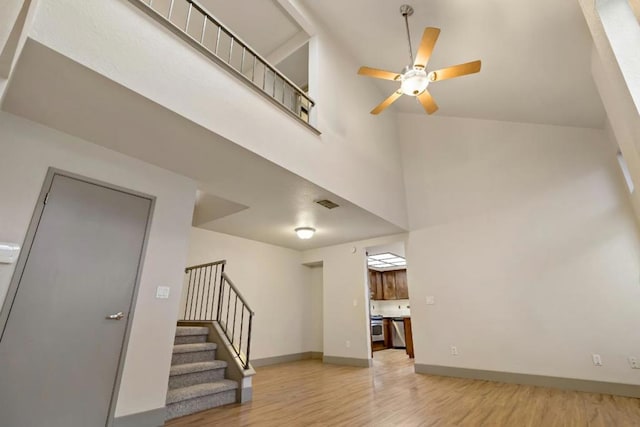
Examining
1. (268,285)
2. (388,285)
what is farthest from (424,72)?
(388,285)

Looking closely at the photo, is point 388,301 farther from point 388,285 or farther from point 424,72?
point 424,72

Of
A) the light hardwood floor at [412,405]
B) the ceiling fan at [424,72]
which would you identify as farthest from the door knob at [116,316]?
the ceiling fan at [424,72]

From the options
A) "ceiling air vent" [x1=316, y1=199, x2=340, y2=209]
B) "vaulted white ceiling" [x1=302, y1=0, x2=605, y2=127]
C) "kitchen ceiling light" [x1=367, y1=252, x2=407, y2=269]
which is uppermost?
"vaulted white ceiling" [x1=302, y1=0, x2=605, y2=127]

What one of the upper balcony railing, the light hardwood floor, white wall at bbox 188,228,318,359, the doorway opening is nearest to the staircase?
the light hardwood floor

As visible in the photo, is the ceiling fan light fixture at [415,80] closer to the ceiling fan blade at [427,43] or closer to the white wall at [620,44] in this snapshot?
the ceiling fan blade at [427,43]

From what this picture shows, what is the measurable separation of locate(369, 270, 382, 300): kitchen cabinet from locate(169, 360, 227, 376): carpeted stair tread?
645 cm

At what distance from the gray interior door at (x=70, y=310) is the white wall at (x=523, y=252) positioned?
4390mm

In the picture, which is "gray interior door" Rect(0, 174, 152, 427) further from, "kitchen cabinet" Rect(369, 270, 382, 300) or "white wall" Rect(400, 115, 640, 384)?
"kitchen cabinet" Rect(369, 270, 382, 300)

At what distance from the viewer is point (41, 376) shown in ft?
7.11

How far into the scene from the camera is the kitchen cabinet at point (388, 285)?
30.3ft

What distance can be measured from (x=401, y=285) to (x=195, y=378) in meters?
7.26

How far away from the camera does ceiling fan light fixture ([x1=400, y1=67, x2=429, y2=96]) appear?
304 centimetres

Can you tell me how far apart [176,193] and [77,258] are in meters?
1.08

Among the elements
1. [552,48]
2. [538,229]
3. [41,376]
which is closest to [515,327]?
[538,229]
